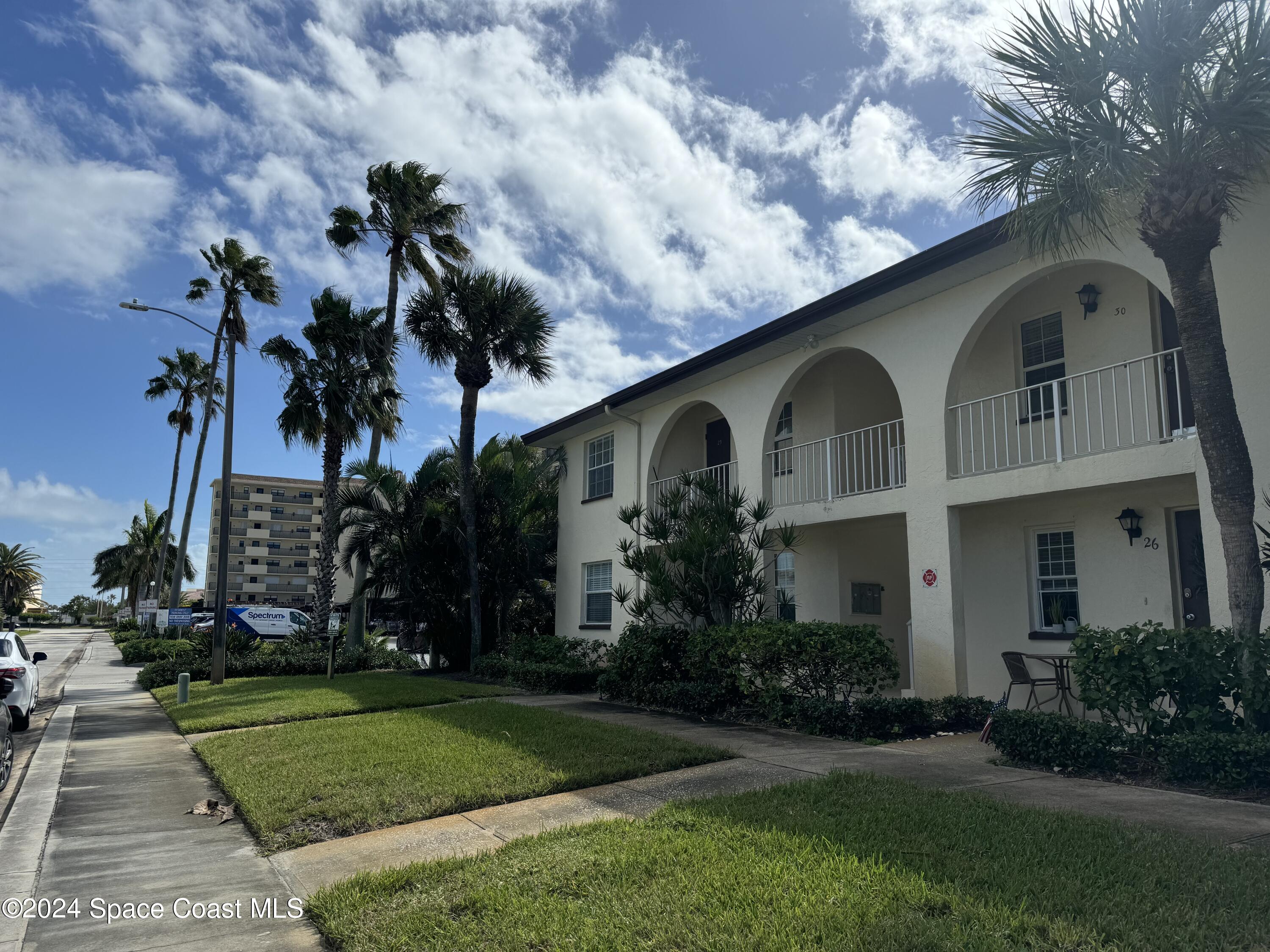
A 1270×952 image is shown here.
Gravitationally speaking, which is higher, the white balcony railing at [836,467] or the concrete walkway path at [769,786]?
the white balcony railing at [836,467]

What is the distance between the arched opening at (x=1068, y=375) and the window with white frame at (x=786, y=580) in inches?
173

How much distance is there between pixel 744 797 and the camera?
6.60 m

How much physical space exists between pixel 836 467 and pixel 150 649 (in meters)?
24.4

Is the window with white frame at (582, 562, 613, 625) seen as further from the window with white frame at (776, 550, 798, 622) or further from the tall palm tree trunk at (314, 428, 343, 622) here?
the tall palm tree trunk at (314, 428, 343, 622)

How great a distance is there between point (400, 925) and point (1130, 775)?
6257mm

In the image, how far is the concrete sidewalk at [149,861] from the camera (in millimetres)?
4543

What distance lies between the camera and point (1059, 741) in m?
7.75

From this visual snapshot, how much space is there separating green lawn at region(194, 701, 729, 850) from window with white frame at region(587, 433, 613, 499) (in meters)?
8.79

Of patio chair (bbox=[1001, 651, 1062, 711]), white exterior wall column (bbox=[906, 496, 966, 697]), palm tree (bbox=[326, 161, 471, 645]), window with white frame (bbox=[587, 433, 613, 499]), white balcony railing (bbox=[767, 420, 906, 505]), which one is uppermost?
palm tree (bbox=[326, 161, 471, 645])

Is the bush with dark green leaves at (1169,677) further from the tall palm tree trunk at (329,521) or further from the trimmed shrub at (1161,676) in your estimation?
A: the tall palm tree trunk at (329,521)

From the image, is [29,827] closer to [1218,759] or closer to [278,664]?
[1218,759]

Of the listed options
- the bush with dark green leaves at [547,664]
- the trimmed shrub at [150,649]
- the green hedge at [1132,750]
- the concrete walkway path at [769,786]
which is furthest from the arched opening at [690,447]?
the trimmed shrub at [150,649]

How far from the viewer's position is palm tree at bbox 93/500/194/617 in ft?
210

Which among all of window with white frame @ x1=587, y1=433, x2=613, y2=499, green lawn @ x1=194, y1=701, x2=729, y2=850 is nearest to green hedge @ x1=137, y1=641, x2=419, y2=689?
window with white frame @ x1=587, y1=433, x2=613, y2=499
